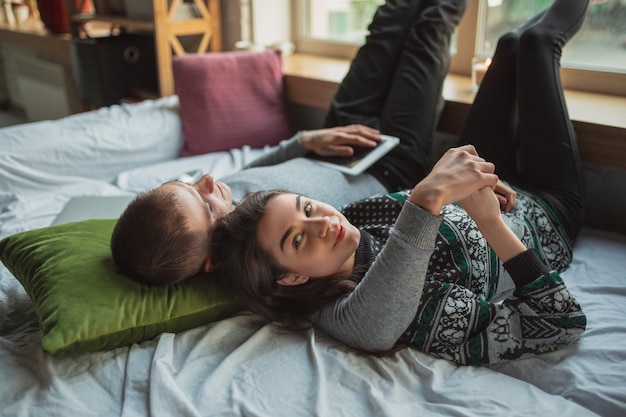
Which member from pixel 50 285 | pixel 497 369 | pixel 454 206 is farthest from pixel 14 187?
pixel 497 369

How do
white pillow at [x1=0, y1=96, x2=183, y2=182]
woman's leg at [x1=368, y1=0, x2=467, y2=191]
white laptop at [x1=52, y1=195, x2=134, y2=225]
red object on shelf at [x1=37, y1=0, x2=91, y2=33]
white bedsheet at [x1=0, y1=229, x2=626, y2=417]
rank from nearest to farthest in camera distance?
white bedsheet at [x1=0, y1=229, x2=626, y2=417], white laptop at [x1=52, y1=195, x2=134, y2=225], woman's leg at [x1=368, y1=0, x2=467, y2=191], white pillow at [x1=0, y1=96, x2=183, y2=182], red object on shelf at [x1=37, y1=0, x2=91, y2=33]

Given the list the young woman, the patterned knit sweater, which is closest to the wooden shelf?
the young woman

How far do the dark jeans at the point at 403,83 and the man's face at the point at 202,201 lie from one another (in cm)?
52

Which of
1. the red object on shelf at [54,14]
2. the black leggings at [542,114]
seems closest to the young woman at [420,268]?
the black leggings at [542,114]

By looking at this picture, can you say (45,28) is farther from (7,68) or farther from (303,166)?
(303,166)

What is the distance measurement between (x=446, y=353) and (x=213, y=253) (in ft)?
1.46

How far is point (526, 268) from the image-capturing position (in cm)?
96

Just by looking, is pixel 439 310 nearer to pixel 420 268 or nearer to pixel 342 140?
pixel 420 268

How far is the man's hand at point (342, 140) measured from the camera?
4.93 feet

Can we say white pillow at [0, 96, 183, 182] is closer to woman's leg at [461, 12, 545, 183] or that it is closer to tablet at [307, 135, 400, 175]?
tablet at [307, 135, 400, 175]

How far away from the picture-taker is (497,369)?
96cm

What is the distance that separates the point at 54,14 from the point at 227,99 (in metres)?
1.25

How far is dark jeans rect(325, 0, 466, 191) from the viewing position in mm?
1583

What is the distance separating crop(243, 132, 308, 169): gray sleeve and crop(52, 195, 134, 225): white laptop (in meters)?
0.36
